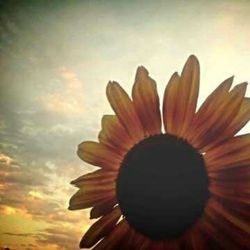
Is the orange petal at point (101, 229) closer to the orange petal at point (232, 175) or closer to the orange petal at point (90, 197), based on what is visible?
the orange petal at point (90, 197)

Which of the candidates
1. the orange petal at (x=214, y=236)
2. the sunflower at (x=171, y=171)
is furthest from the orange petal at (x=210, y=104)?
the orange petal at (x=214, y=236)

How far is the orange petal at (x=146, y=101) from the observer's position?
22.6 inches

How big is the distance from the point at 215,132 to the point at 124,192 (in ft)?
0.47

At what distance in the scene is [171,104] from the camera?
0.56m

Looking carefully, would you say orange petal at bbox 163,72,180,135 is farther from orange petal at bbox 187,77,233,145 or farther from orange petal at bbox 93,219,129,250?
orange petal at bbox 93,219,129,250


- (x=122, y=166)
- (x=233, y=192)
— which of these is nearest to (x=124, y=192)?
(x=122, y=166)

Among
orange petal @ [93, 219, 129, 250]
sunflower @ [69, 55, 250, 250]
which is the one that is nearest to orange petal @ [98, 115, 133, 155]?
sunflower @ [69, 55, 250, 250]

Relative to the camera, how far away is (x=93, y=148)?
62 cm

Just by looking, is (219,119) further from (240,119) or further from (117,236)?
(117,236)

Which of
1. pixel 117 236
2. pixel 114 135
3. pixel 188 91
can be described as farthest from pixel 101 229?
pixel 188 91

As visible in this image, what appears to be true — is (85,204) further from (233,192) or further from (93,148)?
(233,192)

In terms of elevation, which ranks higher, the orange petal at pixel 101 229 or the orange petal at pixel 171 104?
the orange petal at pixel 171 104

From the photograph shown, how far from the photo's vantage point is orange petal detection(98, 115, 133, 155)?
62 centimetres

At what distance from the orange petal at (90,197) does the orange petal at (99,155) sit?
0.03 metres
